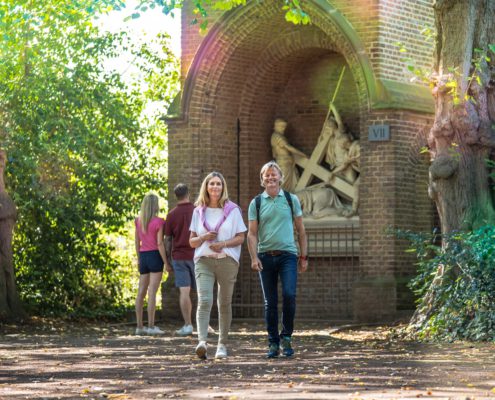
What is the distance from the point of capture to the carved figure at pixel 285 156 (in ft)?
71.6

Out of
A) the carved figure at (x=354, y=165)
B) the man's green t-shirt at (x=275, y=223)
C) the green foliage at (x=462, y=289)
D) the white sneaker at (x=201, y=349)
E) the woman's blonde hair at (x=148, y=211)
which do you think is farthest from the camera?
the carved figure at (x=354, y=165)

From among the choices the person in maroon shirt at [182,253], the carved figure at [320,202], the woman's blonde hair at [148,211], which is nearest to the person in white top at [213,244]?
the person in maroon shirt at [182,253]

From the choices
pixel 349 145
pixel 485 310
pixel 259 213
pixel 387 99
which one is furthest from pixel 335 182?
pixel 259 213

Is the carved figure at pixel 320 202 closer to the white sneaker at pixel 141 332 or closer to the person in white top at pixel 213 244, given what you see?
the white sneaker at pixel 141 332

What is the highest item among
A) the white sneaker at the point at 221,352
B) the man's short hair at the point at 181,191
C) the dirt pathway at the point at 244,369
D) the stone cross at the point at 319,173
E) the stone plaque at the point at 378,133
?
the stone plaque at the point at 378,133

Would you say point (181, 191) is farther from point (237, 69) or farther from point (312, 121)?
point (312, 121)

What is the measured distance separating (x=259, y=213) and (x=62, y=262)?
1065 cm

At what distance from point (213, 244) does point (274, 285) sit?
0.82 meters

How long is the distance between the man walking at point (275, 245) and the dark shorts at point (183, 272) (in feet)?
14.0

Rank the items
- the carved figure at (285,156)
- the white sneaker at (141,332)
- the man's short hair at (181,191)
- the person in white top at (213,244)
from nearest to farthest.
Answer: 1. the person in white top at (213,244)
2. the man's short hair at (181,191)
3. the white sneaker at (141,332)
4. the carved figure at (285,156)

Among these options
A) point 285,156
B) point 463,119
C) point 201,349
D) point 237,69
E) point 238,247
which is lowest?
point 201,349

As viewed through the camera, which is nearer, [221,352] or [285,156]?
[221,352]

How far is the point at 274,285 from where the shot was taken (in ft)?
41.0

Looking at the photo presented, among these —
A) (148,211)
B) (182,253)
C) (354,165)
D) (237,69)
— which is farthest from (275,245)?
(237,69)
